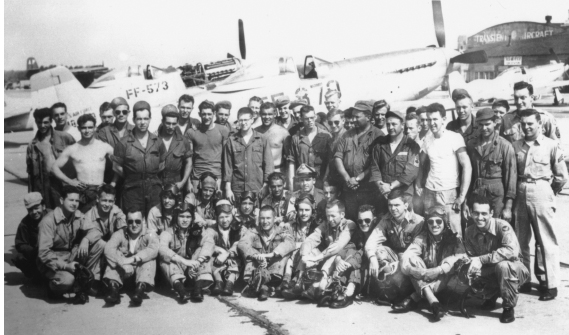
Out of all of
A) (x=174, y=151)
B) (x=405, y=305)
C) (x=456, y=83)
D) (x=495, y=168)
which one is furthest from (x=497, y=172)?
(x=456, y=83)

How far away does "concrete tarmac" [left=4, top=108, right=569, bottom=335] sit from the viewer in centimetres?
328

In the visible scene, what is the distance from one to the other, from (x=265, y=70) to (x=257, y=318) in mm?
2661

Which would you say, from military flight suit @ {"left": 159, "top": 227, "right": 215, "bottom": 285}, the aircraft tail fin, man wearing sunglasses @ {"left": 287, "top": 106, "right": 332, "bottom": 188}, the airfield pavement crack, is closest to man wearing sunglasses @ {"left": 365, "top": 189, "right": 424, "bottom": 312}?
the airfield pavement crack

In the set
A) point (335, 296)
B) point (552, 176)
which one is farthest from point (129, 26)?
point (552, 176)

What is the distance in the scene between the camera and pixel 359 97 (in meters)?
6.29

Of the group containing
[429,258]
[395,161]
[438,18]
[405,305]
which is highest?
[438,18]

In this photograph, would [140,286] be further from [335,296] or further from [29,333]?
[335,296]

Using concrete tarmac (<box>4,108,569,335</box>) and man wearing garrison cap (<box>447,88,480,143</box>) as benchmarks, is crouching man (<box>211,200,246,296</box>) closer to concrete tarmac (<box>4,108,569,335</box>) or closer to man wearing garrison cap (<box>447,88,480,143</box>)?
concrete tarmac (<box>4,108,569,335</box>)

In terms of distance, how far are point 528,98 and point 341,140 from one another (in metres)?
1.43

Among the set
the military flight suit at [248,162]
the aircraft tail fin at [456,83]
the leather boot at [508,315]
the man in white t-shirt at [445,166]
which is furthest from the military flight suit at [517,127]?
the aircraft tail fin at [456,83]

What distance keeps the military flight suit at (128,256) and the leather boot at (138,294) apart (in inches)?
1.3

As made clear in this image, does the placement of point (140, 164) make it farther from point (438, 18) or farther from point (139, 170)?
point (438, 18)

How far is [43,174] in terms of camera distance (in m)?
4.28

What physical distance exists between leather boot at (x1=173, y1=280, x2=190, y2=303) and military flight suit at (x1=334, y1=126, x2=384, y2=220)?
1354 millimetres
